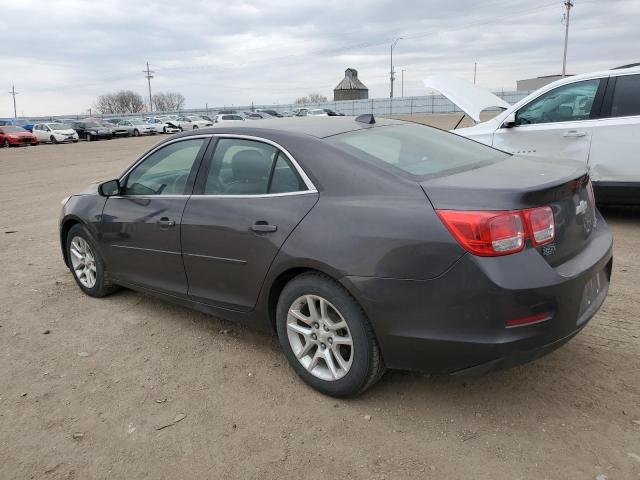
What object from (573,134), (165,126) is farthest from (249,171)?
(165,126)

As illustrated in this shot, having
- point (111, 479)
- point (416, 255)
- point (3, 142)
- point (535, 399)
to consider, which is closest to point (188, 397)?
point (111, 479)

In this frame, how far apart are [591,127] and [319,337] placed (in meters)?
4.90

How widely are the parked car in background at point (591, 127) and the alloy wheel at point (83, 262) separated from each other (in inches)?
198

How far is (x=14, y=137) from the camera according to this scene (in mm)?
33531

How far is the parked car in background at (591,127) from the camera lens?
6.06 m

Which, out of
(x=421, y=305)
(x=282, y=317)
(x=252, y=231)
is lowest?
(x=282, y=317)

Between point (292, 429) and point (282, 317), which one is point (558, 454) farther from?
point (282, 317)

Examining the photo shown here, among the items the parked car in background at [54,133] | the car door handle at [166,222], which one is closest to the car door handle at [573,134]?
the car door handle at [166,222]

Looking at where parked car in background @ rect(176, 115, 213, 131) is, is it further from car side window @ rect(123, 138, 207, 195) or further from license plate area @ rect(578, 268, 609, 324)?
license plate area @ rect(578, 268, 609, 324)

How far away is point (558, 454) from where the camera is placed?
2490mm

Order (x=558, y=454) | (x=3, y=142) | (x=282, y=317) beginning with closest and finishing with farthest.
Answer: (x=558, y=454)
(x=282, y=317)
(x=3, y=142)

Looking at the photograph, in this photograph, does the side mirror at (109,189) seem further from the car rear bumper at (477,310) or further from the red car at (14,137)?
the red car at (14,137)

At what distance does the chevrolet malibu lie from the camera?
8.16 ft

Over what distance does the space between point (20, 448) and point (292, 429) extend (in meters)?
1.41
